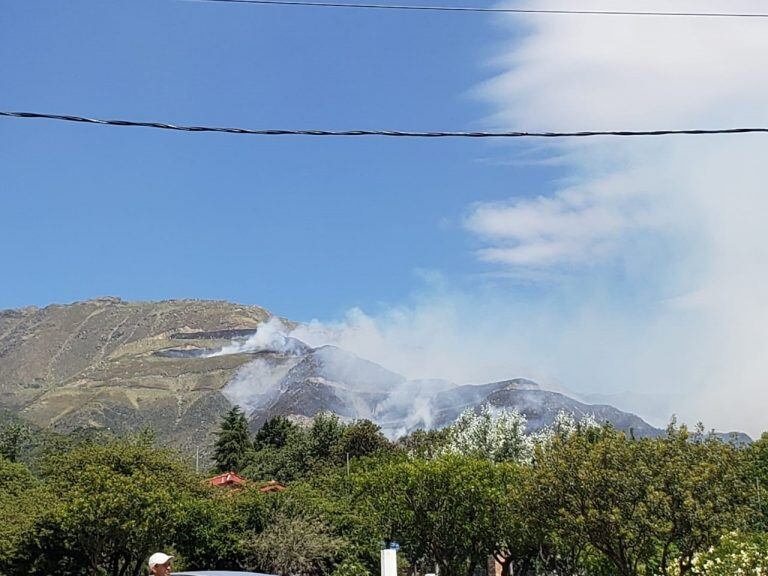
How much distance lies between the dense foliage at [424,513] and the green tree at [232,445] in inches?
1305

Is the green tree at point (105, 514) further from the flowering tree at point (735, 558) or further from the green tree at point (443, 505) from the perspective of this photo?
the flowering tree at point (735, 558)

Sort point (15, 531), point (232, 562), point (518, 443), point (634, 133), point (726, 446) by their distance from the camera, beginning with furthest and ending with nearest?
point (518, 443) < point (232, 562) < point (15, 531) < point (726, 446) < point (634, 133)

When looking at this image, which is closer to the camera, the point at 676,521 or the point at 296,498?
the point at 676,521

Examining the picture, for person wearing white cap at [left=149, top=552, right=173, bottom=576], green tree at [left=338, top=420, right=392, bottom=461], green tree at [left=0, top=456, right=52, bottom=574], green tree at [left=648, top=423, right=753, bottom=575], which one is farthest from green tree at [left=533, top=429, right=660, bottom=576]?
green tree at [left=338, top=420, right=392, bottom=461]

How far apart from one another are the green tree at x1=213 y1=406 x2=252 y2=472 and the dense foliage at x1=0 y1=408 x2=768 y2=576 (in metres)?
33.1

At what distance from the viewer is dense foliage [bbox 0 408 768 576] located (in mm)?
20516

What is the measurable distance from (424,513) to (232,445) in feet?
142

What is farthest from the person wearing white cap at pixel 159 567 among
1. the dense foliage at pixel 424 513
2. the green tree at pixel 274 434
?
the green tree at pixel 274 434

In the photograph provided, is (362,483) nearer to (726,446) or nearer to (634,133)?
(726,446)

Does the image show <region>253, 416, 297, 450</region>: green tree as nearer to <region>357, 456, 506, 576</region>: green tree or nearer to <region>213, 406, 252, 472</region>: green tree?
<region>213, 406, 252, 472</region>: green tree

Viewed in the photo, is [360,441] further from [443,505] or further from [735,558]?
[735,558]

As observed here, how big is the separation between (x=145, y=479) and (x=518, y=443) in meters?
19.5

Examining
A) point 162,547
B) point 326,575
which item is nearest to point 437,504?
point 326,575

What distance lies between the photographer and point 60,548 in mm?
29078
